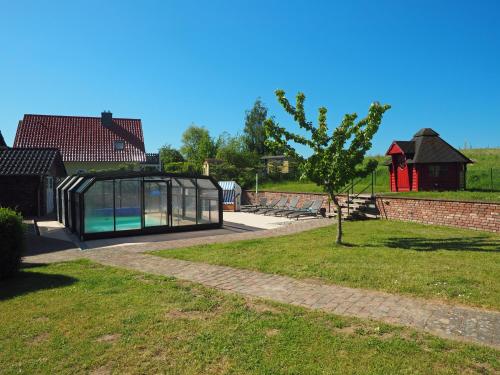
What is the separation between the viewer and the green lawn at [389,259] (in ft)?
23.2

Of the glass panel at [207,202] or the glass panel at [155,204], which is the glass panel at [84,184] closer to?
the glass panel at [155,204]

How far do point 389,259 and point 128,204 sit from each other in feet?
32.9

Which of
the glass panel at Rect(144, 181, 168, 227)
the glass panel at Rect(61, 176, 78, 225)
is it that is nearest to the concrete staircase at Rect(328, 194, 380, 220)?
the glass panel at Rect(144, 181, 168, 227)

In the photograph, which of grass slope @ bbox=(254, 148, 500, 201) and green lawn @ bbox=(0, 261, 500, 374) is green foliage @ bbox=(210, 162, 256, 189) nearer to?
grass slope @ bbox=(254, 148, 500, 201)

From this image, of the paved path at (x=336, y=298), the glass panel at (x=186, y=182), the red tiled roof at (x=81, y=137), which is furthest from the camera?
the red tiled roof at (x=81, y=137)

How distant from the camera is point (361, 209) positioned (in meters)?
19.0

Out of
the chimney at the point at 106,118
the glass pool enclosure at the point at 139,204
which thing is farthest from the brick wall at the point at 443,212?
the chimney at the point at 106,118

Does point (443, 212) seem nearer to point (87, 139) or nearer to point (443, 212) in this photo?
point (443, 212)

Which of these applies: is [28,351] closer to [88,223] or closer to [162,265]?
[162,265]

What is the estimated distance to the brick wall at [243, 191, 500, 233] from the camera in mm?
13680

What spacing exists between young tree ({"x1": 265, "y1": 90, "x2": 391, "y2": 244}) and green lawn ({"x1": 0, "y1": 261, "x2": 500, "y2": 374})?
6.43 metres

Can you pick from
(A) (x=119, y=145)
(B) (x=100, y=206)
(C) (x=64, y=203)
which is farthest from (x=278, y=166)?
(B) (x=100, y=206)

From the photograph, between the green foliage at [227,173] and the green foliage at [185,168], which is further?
the green foliage at [185,168]

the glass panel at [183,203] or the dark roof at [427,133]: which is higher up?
the dark roof at [427,133]
